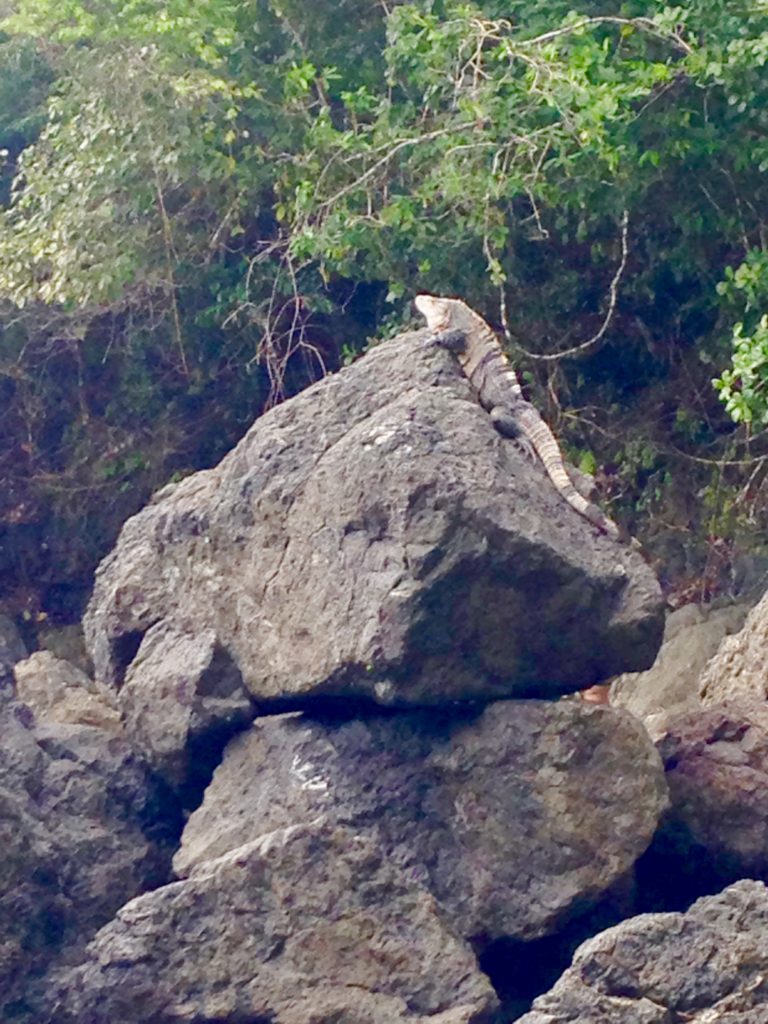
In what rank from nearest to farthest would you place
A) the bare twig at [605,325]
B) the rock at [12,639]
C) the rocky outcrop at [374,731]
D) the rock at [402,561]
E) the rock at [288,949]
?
the rock at [288,949], the rocky outcrop at [374,731], the rock at [402,561], the bare twig at [605,325], the rock at [12,639]

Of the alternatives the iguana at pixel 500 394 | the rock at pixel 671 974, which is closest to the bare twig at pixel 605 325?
the iguana at pixel 500 394

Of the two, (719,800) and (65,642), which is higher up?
(719,800)

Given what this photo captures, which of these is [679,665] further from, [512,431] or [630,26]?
[630,26]

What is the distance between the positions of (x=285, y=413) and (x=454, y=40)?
308 centimetres

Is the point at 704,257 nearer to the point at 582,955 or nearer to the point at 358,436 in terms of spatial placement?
the point at 358,436

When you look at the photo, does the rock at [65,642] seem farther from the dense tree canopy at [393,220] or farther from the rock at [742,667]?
the rock at [742,667]

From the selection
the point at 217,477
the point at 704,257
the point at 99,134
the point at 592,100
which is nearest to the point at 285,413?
the point at 217,477

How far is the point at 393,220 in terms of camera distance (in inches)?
351

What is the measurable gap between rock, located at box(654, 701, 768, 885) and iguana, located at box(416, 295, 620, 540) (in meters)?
0.94

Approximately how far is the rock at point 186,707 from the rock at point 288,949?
103 centimetres

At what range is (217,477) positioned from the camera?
6.67m

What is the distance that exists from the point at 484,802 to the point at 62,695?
8.58ft

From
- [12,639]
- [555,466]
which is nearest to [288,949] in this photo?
[555,466]

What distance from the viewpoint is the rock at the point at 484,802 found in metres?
5.56
